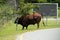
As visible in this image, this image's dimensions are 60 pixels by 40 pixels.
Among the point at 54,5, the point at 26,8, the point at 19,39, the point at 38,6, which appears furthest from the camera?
the point at 54,5

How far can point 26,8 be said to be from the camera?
25.8m

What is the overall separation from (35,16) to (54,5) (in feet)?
37.2

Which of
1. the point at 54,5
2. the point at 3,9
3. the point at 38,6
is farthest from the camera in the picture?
the point at 54,5

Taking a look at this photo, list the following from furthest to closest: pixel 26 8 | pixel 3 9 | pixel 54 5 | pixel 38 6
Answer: pixel 54 5
pixel 38 6
pixel 26 8
pixel 3 9

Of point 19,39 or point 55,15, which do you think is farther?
point 55,15

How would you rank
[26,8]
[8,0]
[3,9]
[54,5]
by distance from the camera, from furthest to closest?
[54,5]
[8,0]
[26,8]
[3,9]

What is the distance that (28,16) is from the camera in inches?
1033

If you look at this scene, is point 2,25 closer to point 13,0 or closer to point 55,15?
point 13,0

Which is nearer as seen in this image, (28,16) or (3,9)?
(3,9)

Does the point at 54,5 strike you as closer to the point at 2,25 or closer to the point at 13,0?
the point at 13,0

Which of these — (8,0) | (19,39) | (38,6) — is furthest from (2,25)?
(38,6)

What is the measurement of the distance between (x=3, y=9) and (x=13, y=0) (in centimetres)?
1065

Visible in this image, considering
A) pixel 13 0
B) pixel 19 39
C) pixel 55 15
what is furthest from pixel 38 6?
pixel 19 39

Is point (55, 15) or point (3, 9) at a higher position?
point (3, 9)
